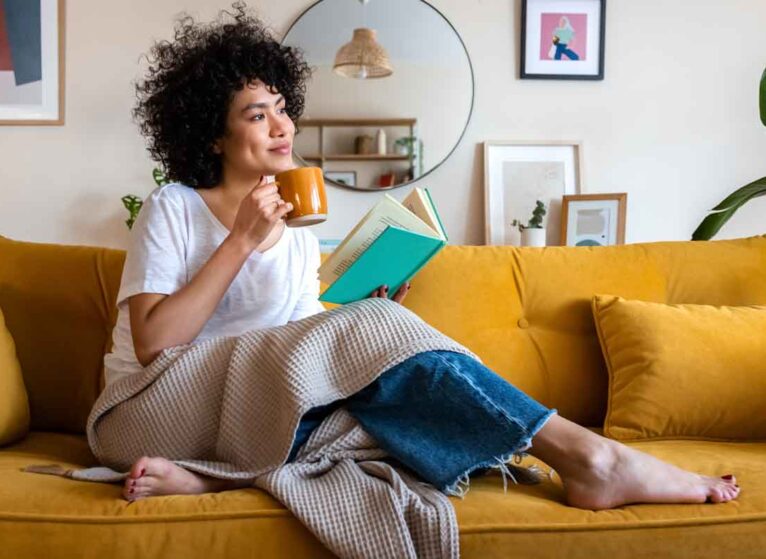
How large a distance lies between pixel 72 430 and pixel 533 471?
994 mm

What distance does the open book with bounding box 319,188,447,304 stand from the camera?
141 cm

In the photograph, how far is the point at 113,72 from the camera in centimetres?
251

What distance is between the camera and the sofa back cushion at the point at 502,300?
1.65 meters

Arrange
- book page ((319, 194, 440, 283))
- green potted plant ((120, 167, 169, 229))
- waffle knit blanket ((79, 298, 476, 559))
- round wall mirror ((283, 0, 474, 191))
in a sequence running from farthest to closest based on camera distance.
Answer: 1. round wall mirror ((283, 0, 474, 191))
2. green potted plant ((120, 167, 169, 229))
3. book page ((319, 194, 440, 283))
4. waffle knit blanket ((79, 298, 476, 559))

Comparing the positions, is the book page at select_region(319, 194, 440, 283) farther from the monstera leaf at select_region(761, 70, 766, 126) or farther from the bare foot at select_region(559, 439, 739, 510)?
the monstera leaf at select_region(761, 70, 766, 126)

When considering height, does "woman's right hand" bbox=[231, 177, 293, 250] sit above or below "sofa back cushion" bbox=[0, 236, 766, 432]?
above

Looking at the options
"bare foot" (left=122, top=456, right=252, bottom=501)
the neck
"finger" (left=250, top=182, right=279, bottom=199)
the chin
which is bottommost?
"bare foot" (left=122, top=456, right=252, bottom=501)

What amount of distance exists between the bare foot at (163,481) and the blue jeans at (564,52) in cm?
189

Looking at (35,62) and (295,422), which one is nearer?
(295,422)

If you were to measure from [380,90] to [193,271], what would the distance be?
4.25ft

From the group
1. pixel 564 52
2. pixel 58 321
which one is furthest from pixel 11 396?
pixel 564 52

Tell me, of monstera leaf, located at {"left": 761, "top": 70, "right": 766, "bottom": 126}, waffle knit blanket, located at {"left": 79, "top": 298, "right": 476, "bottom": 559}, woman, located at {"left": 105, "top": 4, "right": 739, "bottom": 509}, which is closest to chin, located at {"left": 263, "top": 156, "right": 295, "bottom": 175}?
woman, located at {"left": 105, "top": 4, "right": 739, "bottom": 509}

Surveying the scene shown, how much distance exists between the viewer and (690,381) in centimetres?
154

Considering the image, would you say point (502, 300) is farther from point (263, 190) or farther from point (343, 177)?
point (343, 177)
